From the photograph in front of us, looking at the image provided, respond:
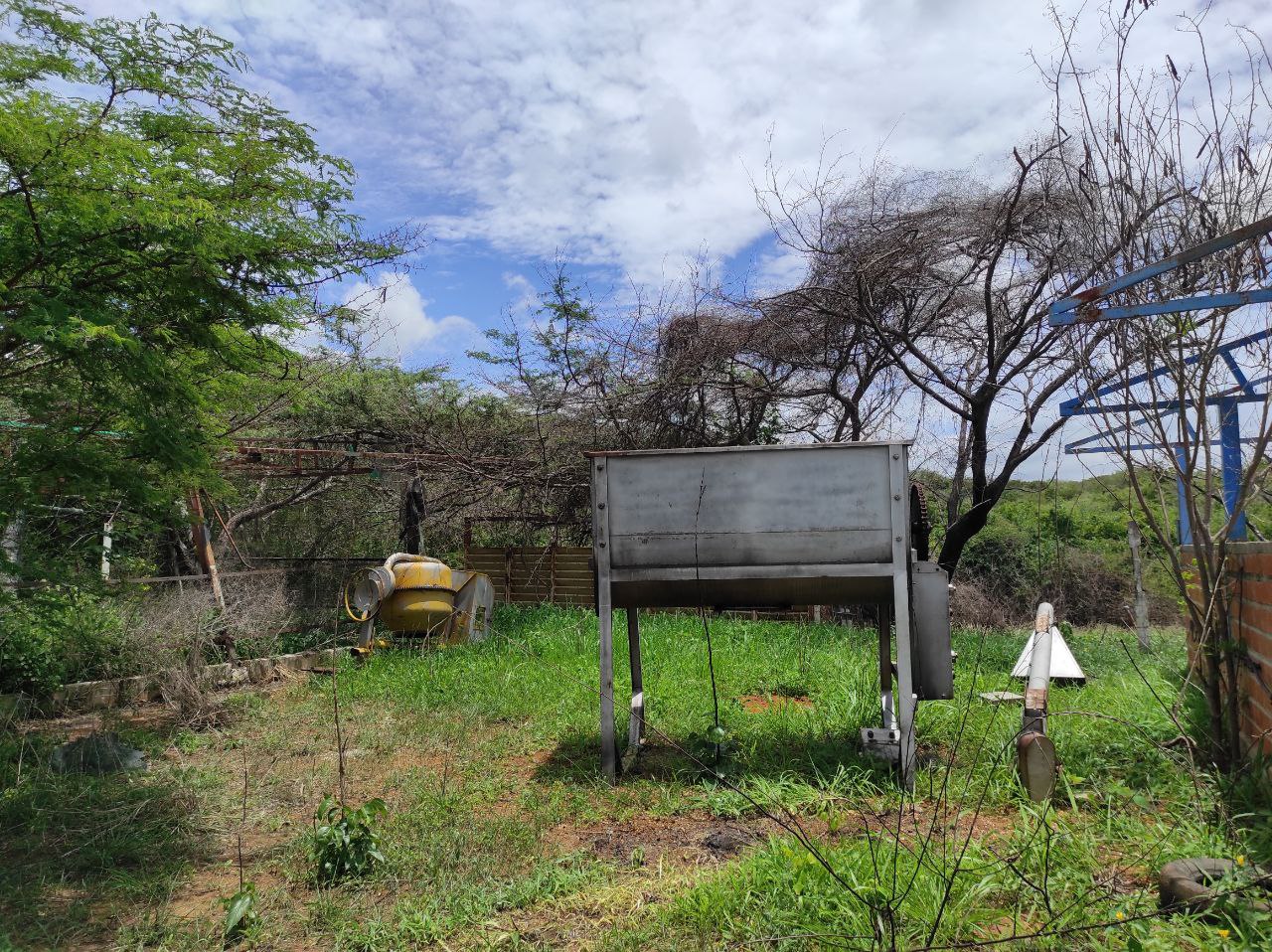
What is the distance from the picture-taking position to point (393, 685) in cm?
795

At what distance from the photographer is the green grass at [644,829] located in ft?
10.2

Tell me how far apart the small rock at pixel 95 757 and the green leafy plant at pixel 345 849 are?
2598 mm

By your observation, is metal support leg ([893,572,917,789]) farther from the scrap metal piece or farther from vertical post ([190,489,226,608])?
vertical post ([190,489,226,608])

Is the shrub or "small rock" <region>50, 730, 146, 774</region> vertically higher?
the shrub

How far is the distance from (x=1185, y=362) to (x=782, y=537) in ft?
7.33

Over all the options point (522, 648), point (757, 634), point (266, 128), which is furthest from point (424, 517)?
point (266, 128)

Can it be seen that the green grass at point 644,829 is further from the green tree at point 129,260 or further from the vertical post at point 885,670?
the green tree at point 129,260

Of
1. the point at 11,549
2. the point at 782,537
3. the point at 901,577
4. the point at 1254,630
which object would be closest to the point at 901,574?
the point at 901,577

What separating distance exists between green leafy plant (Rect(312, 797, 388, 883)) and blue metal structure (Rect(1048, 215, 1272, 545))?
12.6 feet

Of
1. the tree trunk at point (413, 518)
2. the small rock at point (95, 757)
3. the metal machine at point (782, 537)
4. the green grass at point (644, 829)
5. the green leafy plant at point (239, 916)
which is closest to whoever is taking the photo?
the green grass at point (644, 829)

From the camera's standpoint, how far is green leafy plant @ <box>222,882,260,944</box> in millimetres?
3348

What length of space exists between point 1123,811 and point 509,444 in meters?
11.5

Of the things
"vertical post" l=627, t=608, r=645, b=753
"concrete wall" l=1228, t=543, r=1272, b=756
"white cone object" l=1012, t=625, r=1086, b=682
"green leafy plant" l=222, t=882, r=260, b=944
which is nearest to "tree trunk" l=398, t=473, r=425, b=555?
"vertical post" l=627, t=608, r=645, b=753

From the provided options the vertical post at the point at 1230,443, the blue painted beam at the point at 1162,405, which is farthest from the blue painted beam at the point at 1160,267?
the vertical post at the point at 1230,443
